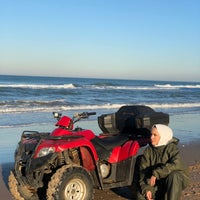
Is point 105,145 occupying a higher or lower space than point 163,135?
lower

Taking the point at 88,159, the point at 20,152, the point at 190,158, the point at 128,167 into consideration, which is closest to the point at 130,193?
the point at 128,167

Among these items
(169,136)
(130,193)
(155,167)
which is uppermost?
(169,136)

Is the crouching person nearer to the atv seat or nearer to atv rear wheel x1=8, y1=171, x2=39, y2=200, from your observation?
the atv seat

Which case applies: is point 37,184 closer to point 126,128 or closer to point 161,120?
point 126,128

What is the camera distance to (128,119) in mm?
5973

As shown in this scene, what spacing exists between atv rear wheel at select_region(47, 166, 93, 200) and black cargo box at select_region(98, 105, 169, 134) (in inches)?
55.2

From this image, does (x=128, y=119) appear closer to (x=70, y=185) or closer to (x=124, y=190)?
(x=124, y=190)

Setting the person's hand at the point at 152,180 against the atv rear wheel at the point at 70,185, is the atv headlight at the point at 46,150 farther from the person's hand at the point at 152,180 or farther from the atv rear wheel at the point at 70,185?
the person's hand at the point at 152,180

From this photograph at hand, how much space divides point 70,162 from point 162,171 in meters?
1.22

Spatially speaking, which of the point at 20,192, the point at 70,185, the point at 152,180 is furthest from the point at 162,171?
the point at 20,192

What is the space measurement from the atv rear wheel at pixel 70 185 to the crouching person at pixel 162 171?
2.24 ft

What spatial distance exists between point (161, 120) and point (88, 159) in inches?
60.9

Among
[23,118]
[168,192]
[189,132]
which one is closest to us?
[168,192]

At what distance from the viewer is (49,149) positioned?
15.0 ft
